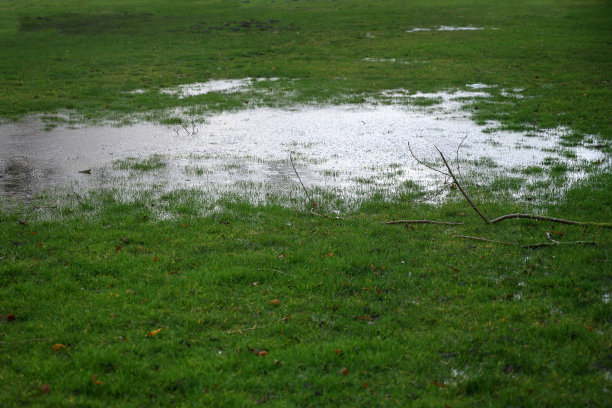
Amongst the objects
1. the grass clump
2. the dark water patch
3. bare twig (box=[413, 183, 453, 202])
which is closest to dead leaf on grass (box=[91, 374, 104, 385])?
bare twig (box=[413, 183, 453, 202])

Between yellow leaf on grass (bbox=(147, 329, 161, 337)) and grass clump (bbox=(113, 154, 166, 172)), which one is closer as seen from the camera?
yellow leaf on grass (bbox=(147, 329, 161, 337))

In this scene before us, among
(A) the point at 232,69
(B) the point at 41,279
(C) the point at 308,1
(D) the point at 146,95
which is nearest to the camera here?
(B) the point at 41,279

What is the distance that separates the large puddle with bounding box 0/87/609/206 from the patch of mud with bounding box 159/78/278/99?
4094mm

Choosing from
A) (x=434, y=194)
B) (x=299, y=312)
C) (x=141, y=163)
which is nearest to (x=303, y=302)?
(x=299, y=312)

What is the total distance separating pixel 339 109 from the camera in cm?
1845

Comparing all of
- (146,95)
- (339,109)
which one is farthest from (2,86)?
(339,109)

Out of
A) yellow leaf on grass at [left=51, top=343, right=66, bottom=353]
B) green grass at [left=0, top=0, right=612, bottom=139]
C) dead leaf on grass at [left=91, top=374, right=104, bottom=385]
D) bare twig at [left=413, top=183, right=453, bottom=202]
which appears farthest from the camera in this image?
green grass at [left=0, top=0, right=612, bottom=139]

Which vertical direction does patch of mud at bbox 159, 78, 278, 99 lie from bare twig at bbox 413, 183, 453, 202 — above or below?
above

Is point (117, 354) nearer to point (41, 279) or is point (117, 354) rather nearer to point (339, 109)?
point (41, 279)

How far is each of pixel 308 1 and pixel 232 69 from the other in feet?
105

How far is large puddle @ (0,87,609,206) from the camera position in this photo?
1118 centimetres

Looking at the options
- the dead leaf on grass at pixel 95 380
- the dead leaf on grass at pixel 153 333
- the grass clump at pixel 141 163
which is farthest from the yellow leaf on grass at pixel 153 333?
the grass clump at pixel 141 163

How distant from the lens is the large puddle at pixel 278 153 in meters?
11.2

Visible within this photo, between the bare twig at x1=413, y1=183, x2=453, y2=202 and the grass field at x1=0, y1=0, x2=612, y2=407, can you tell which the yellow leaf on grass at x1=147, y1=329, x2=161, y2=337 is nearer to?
the grass field at x1=0, y1=0, x2=612, y2=407
